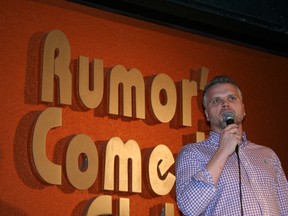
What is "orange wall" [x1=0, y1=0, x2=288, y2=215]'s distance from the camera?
3.46 meters

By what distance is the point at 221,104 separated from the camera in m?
2.99

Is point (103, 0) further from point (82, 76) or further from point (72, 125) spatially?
point (72, 125)

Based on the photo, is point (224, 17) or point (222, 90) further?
point (224, 17)

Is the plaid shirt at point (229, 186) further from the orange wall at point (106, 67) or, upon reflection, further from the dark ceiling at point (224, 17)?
the dark ceiling at point (224, 17)

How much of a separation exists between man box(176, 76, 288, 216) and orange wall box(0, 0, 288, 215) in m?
0.97

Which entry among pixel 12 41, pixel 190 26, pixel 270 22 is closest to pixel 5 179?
pixel 12 41

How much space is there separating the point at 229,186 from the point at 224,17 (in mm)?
2054

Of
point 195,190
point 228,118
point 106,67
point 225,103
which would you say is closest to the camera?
point 195,190

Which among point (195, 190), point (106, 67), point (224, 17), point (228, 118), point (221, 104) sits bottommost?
point (195, 190)

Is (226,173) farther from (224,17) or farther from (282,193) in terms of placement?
(224,17)

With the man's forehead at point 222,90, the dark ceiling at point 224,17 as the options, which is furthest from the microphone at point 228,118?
the dark ceiling at point 224,17

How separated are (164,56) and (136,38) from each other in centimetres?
27

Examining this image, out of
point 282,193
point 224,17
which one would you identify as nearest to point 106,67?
point 224,17

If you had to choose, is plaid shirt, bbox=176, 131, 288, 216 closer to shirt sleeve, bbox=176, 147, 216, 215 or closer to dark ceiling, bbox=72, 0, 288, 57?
shirt sleeve, bbox=176, 147, 216, 215
